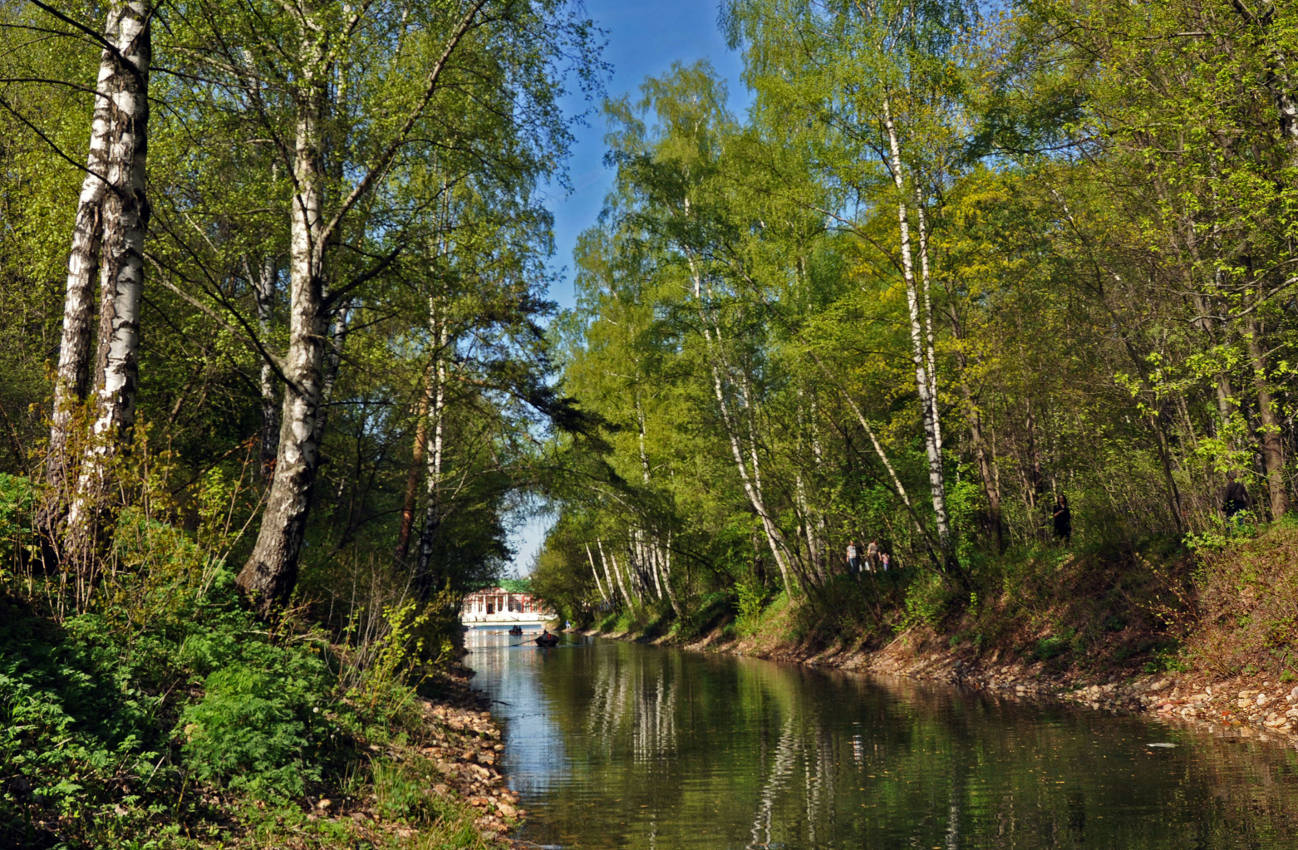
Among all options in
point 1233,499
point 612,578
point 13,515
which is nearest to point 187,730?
point 13,515

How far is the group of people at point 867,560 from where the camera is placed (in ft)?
81.1

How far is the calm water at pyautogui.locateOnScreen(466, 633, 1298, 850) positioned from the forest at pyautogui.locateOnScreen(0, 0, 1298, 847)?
1984 millimetres

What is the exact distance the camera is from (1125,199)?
1522 centimetres

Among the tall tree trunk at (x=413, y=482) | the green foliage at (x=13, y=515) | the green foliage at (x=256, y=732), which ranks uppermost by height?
the tall tree trunk at (x=413, y=482)

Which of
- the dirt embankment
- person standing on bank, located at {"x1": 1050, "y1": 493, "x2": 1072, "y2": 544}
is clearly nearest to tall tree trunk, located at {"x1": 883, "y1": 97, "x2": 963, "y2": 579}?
the dirt embankment

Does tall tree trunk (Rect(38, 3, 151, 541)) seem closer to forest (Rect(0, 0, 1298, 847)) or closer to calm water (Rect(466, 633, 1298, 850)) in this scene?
forest (Rect(0, 0, 1298, 847))

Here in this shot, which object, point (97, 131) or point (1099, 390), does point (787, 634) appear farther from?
point (97, 131)

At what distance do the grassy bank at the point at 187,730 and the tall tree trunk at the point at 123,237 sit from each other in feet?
2.97

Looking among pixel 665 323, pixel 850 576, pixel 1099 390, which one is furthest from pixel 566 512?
pixel 1099 390

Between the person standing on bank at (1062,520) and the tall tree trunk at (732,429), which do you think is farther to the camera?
the tall tree trunk at (732,429)

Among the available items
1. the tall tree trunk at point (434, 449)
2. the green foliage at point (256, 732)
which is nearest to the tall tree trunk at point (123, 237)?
the green foliage at point (256, 732)

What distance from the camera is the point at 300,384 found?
9.99m

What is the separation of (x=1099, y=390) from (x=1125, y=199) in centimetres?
Answer: 316

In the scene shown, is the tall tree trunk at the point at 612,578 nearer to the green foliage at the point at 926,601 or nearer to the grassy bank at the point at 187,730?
the green foliage at the point at 926,601
